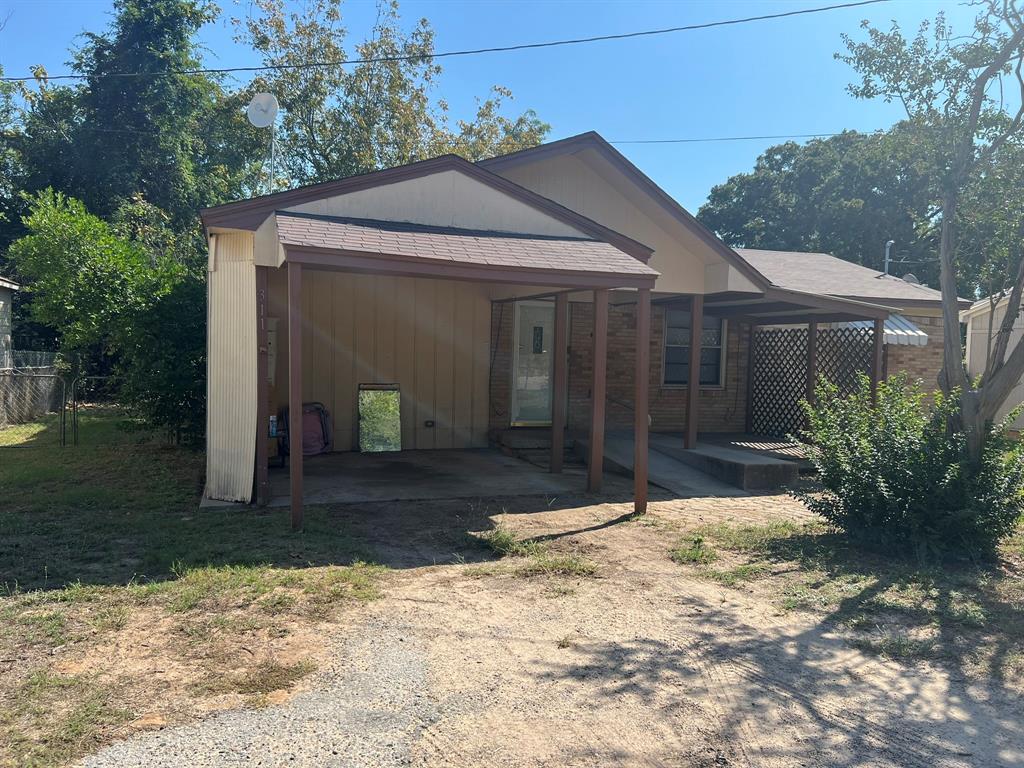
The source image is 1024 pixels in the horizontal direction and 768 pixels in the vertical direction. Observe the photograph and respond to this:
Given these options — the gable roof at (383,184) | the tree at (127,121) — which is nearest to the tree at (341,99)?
the tree at (127,121)

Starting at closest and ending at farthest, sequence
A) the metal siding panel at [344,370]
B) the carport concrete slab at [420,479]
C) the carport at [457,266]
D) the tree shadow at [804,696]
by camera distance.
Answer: the tree shadow at [804,696] → the carport at [457,266] → the carport concrete slab at [420,479] → the metal siding panel at [344,370]

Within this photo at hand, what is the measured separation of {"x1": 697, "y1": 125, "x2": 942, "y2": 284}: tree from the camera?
32.7 meters

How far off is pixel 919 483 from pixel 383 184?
573 cm

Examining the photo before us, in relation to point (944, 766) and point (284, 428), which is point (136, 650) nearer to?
point (944, 766)

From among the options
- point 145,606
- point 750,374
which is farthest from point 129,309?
point 750,374

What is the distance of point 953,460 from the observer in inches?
242

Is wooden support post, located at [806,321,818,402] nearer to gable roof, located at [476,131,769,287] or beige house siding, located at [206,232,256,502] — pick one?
gable roof, located at [476,131,769,287]

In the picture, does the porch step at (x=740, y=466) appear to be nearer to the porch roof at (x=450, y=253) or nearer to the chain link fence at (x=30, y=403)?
the porch roof at (x=450, y=253)

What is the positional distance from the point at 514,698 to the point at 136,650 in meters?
2.02

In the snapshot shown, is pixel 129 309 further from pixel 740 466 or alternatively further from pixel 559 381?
pixel 740 466

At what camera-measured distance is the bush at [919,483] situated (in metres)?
5.93

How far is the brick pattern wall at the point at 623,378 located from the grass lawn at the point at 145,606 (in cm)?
527

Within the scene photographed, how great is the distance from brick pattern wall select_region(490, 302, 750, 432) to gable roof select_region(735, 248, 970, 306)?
1.37 metres

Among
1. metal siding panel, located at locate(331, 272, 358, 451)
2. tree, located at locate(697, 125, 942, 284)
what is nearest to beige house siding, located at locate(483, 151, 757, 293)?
metal siding panel, located at locate(331, 272, 358, 451)
